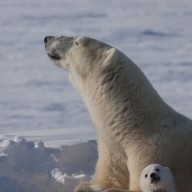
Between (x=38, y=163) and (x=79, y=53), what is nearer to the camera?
(x=79, y=53)

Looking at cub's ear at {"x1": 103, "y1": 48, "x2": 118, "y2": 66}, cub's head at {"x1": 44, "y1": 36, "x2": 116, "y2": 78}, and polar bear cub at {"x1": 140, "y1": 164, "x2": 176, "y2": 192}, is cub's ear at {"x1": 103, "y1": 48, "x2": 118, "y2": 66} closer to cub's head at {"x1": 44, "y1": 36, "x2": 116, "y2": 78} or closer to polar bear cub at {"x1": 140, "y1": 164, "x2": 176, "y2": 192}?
cub's head at {"x1": 44, "y1": 36, "x2": 116, "y2": 78}

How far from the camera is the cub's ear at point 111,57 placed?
13.8 m

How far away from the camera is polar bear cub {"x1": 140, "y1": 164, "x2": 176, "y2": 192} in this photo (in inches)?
497

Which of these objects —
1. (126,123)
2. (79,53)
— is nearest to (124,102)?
(126,123)

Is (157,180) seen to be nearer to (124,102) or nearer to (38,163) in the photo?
(124,102)

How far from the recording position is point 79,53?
14102mm

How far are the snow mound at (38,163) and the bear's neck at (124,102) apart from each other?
8380 millimetres

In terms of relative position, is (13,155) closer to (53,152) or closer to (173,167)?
(53,152)

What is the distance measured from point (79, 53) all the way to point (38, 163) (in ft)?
34.6

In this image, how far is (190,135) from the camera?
1356 cm

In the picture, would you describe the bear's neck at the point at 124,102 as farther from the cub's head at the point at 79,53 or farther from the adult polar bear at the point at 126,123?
the cub's head at the point at 79,53

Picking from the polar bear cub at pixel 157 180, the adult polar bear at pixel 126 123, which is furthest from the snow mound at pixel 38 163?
the polar bear cub at pixel 157 180

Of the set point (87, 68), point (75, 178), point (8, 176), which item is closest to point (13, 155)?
point (8, 176)

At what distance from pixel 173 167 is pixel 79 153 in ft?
33.7
